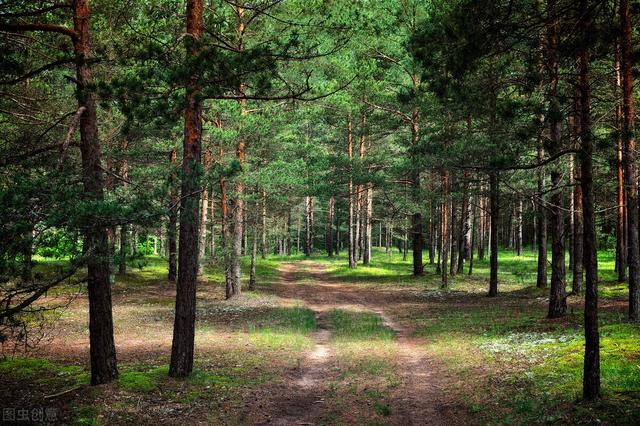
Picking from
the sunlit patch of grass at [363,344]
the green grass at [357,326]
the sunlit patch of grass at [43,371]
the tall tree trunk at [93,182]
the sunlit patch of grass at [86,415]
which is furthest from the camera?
the green grass at [357,326]

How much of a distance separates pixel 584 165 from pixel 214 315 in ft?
50.5

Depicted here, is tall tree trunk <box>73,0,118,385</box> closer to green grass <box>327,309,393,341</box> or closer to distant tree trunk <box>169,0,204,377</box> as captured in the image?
distant tree trunk <box>169,0,204,377</box>

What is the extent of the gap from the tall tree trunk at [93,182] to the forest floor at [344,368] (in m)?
0.53

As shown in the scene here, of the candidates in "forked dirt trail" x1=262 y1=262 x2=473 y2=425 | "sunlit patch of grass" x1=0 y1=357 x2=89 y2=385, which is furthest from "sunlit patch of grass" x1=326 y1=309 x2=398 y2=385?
"sunlit patch of grass" x1=0 y1=357 x2=89 y2=385

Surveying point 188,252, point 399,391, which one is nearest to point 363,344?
point 399,391

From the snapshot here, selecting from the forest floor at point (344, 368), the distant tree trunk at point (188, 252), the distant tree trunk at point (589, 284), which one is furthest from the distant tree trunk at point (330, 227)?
the distant tree trunk at point (589, 284)

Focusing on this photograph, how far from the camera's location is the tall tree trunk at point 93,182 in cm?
849

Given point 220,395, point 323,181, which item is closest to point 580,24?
point 220,395

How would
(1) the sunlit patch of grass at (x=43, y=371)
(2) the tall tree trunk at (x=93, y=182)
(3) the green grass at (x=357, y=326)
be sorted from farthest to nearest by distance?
(3) the green grass at (x=357, y=326), (1) the sunlit patch of grass at (x=43, y=371), (2) the tall tree trunk at (x=93, y=182)

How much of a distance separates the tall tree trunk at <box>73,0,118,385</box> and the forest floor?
0.53m

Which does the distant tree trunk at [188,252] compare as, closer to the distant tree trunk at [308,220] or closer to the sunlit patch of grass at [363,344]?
the sunlit patch of grass at [363,344]

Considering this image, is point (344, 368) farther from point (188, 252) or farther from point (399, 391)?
point (188, 252)

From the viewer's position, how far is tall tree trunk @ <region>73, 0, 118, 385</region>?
849 centimetres

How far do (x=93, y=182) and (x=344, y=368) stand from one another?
6800 millimetres
